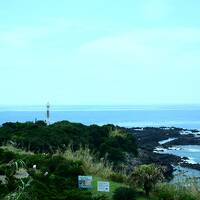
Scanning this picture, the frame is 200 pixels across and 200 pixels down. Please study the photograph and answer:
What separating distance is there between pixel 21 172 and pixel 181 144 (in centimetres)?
5349

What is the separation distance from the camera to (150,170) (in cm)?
901

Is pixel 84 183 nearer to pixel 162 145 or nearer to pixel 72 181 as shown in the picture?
pixel 72 181

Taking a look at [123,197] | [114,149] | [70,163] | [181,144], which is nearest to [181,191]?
[123,197]

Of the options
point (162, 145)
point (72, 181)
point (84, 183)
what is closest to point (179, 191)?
point (84, 183)

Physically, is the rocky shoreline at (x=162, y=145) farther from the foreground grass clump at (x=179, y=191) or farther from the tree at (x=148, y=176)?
the tree at (x=148, y=176)

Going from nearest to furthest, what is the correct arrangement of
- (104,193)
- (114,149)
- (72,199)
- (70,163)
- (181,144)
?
(72,199) → (104,193) → (70,163) → (114,149) → (181,144)

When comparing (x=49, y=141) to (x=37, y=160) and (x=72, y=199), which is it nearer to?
(x=37, y=160)

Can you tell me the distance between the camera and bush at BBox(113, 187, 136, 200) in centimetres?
829

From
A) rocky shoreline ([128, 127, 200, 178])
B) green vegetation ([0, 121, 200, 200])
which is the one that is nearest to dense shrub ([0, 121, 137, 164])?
rocky shoreline ([128, 127, 200, 178])

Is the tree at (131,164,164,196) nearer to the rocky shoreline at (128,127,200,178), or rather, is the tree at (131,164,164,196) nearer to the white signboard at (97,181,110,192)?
the white signboard at (97,181,110,192)

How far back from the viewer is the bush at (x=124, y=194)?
27.2 feet

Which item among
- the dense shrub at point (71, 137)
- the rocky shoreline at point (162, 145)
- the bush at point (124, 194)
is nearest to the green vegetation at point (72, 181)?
the bush at point (124, 194)

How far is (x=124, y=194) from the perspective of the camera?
8.36 m

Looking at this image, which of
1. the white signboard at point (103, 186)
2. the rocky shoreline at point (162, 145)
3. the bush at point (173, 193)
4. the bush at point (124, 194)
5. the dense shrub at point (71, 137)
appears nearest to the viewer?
the bush at point (124, 194)
